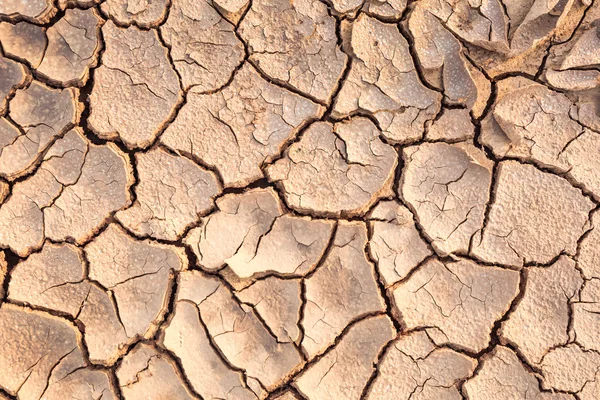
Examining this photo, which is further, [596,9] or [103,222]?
[596,9]

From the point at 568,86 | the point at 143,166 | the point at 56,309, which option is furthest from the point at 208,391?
the point at 568,86

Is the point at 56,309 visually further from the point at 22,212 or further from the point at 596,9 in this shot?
the point at 596,9

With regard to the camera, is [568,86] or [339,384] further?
[568,86]

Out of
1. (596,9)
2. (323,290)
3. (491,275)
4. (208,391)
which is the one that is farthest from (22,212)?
(596,9)

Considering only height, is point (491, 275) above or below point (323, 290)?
above

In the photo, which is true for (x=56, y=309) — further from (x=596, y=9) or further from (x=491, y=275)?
(x=596, y=9)

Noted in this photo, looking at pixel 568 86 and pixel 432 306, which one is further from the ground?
pixel 568 86

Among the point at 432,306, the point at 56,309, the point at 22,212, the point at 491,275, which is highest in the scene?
the point at 491,275
